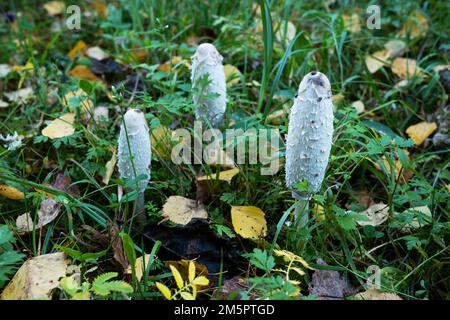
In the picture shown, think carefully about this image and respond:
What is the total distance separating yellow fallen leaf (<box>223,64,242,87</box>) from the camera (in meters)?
2.22

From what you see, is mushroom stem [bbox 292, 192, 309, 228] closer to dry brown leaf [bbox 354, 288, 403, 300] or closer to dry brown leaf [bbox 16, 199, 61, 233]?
dry brown leaf [bbox 354, 288, 403, 300]

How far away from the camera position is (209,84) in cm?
177

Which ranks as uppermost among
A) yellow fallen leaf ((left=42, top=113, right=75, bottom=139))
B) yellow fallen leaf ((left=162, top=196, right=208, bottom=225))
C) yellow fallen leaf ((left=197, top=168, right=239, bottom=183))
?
yellow fallen leaf ((left=42, top=113, right=75, bottom=139))

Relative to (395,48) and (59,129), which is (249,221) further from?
(395,48)

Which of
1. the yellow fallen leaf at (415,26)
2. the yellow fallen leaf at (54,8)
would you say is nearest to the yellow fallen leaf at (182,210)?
the yellow fallen leaf at (415,26)

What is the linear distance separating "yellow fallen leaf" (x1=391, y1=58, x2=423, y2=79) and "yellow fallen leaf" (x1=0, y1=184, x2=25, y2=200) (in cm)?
190

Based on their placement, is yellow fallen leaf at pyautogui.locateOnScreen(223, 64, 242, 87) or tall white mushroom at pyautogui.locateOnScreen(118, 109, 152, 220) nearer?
tall white mushroom at pyautogui.locateOnScreen(118, 109, 152, 220)

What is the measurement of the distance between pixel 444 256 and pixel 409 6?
1987 mm

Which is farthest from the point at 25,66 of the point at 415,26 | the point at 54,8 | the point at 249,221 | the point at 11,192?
the point at 415,26

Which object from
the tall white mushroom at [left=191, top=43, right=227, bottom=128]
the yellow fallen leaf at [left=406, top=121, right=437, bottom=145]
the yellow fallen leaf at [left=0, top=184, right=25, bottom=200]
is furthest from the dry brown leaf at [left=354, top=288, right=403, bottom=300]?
→ the yellow fallen leaf at [left=0, top=184, right=25, bottom=200]

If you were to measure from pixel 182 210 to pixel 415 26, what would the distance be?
Answer: 2049 mm

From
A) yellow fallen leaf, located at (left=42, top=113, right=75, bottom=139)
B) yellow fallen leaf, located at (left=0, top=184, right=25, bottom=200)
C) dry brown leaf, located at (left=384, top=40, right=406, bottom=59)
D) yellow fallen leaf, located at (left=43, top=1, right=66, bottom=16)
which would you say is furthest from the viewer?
yellow fallen leaf, located at (left=43, top=1, right=66, bottom=16)
